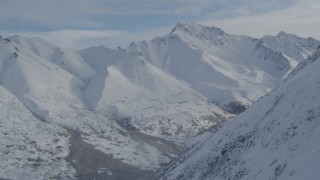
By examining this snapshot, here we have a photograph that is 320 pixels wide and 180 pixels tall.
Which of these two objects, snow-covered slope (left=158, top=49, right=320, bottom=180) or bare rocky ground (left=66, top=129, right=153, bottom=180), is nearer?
snow-covered slope (left=158, top=49, right=320, bottom=180)

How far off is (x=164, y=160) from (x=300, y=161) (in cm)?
13285

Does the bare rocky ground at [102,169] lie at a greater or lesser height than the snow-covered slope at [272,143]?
lesser

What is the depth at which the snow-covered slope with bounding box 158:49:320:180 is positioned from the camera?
67.1 m

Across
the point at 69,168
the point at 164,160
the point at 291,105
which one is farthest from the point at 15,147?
the point at 291,105

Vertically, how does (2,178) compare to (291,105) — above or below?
below

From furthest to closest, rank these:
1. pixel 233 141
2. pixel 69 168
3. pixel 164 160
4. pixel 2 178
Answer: pixel 164 160 < pixel 69 168 < pixel 2 178 < pixel 233 141

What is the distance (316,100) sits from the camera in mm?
77000

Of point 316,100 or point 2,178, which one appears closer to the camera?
point 316,100

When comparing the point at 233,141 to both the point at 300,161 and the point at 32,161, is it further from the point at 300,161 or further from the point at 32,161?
the point at 32,161

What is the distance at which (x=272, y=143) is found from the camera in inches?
3009

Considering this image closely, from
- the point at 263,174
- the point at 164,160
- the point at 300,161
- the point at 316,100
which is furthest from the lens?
the point at 164,160

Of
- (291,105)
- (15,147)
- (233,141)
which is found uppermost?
(291,105)

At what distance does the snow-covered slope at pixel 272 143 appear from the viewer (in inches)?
2643

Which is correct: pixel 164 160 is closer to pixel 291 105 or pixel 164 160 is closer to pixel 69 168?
pixel 69 168
